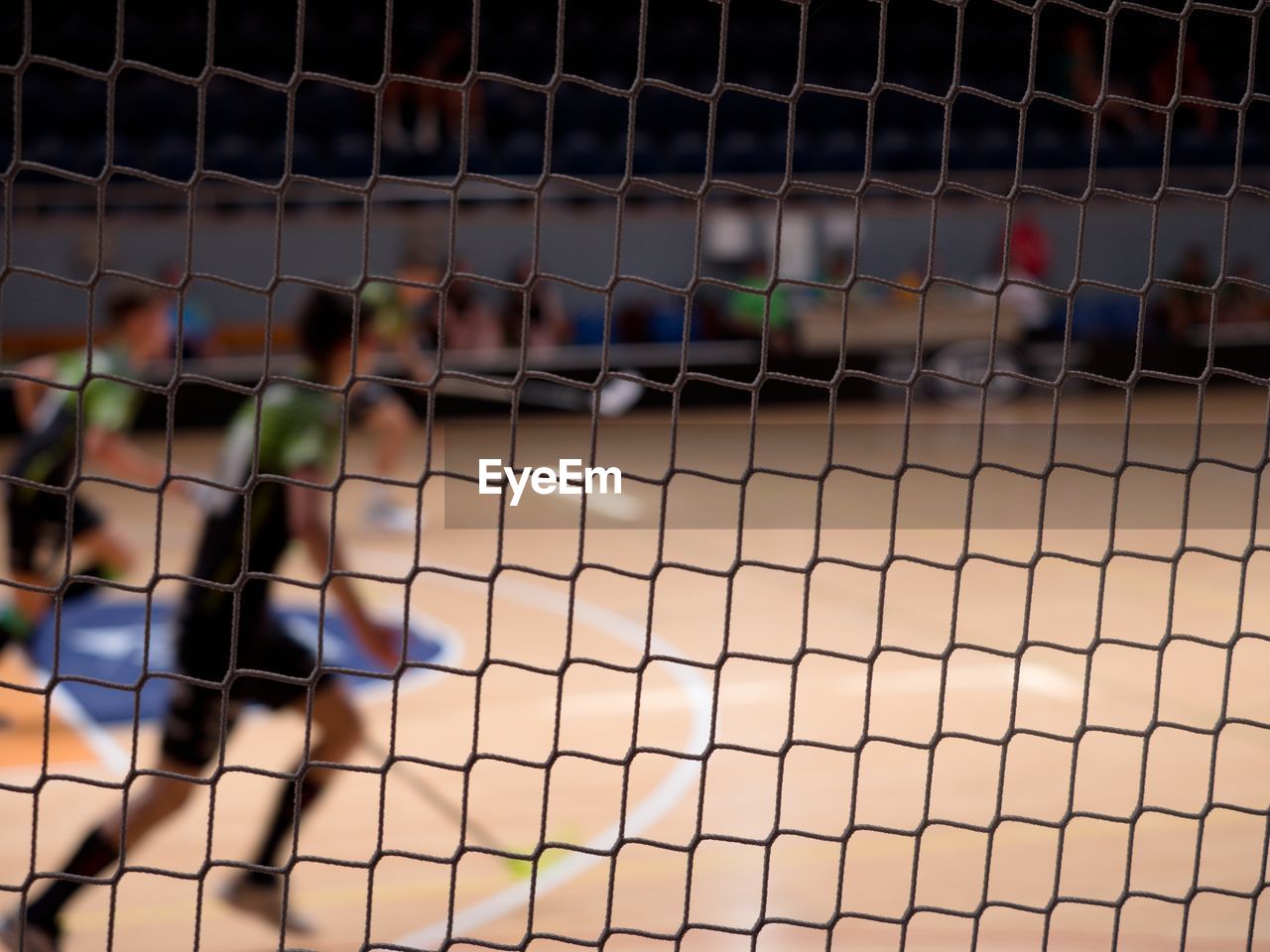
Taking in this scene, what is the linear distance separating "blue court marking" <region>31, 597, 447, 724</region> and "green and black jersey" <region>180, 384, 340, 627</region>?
5.94 ft

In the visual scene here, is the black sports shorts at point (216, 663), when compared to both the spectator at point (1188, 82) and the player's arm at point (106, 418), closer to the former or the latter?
the player's arm at point (106, 418)

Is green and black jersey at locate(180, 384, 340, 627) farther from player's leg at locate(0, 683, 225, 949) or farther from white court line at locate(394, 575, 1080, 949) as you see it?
white court line at locate(394, 575, 1080, 949)

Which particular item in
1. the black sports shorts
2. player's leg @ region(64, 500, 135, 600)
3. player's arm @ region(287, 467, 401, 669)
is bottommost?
player's leg @ region(64, 500, 135, 600)

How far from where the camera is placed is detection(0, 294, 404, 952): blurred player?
354 cm

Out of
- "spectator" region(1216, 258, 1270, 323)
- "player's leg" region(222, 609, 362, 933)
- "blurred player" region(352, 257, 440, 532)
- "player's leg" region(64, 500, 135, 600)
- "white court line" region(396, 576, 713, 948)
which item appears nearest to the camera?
"player's leg" region(222, 609, 362, 933)

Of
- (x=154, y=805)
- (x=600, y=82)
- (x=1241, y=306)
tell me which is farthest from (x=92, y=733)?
(x=1241, y=306)

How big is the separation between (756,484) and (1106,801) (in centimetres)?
517

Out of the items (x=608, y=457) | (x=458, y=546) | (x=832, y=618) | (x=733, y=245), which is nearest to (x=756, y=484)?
(x=608, y=457)

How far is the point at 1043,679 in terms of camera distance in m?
6.20

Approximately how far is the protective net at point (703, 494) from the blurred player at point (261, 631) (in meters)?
0.08

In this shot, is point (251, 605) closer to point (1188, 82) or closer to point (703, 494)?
point (703, 494)

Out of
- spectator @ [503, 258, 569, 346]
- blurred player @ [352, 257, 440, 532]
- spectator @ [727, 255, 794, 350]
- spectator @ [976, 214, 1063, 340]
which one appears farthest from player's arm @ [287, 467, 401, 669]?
spectator @ [976, 214, 1063, 340]

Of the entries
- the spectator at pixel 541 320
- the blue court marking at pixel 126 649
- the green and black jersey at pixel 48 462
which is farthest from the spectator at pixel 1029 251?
the green and black jersey at pixel 48 462

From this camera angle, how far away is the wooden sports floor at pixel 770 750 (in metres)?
3.11
